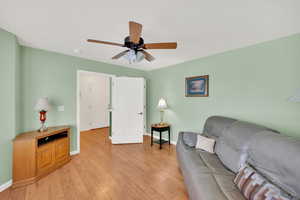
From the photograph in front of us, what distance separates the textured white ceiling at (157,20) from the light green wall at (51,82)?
35 centimetres

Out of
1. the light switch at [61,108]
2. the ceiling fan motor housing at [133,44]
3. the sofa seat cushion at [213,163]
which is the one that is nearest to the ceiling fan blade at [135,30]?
the ceiling fan motor housing at [133,44]

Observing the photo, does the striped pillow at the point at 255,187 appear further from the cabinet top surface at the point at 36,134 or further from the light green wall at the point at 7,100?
the light green wall at the point at 7,100

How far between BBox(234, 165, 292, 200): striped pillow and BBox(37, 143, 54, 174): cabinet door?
2.85m

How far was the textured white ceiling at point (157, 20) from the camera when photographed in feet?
4.24

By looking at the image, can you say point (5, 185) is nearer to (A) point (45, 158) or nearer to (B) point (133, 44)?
(A) point (45, 158)

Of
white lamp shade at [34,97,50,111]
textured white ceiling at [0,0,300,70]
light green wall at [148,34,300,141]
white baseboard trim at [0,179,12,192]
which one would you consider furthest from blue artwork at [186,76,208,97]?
white baseboard trim at [0,179,12,192]

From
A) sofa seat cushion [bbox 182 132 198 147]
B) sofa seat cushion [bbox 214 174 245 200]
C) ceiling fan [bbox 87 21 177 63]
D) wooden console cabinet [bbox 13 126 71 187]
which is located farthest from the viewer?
sofa seat cushion [bbox 182 132 198 147]

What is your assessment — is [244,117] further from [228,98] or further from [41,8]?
[41,8]

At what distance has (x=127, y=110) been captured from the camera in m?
3.65

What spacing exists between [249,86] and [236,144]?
4.08 feet

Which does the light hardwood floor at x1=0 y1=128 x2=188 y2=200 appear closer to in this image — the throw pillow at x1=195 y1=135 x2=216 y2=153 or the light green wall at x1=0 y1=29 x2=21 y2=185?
the light green wall at x1=0 y1=29 x2=21 y2=185

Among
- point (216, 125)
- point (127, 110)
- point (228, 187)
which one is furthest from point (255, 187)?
point (127, 110)

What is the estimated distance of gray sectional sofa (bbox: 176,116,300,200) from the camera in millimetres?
1020

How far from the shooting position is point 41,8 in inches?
53.7
